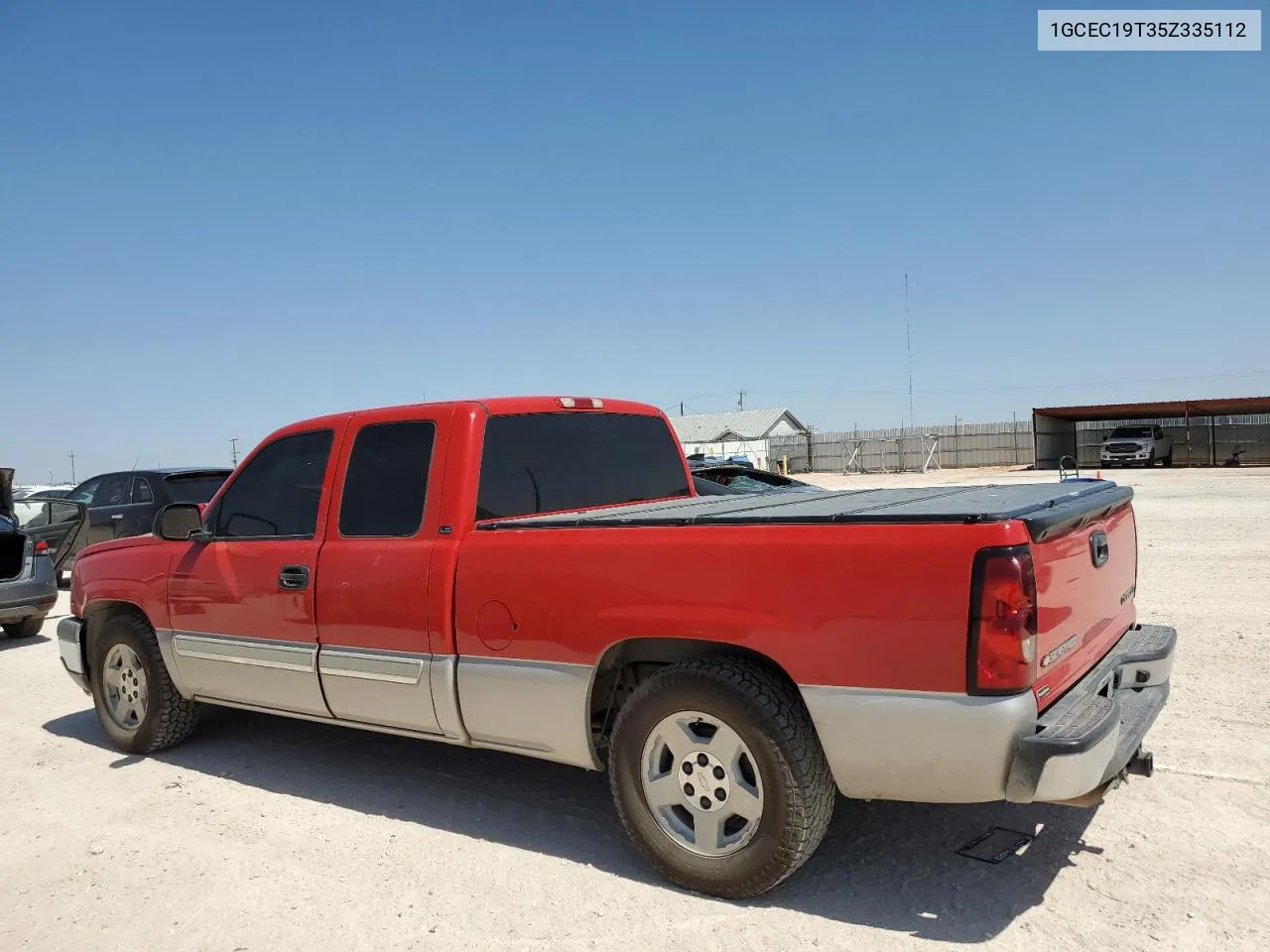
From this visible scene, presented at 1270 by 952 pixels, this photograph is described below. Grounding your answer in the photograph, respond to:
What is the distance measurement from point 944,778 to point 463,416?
2.53 meters

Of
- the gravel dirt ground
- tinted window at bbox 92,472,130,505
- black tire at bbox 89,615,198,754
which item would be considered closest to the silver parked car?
tinted window at bbox 92,472,130,505

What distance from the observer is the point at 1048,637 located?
3.15 meters

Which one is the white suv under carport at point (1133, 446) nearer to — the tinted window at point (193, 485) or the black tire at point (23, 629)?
the tinted window at point (193, 485)

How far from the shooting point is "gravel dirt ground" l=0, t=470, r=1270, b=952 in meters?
3.32

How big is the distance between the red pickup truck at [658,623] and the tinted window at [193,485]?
7.90 meters

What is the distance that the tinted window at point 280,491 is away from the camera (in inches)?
193

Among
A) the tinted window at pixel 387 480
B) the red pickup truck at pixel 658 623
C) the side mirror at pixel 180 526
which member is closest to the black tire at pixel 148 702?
the red pickup truck at pixel 658 623

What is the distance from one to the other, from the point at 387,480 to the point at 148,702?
2.31 m

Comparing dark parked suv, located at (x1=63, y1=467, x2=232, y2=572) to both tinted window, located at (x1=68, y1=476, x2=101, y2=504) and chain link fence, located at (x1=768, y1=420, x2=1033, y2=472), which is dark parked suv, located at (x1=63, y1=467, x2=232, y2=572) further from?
chain link fence, located at (x1=768, y1=420, x2=1033, y2=472)

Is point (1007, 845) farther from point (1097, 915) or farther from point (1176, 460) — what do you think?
point (1176, 460)

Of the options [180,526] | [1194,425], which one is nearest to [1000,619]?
[180,526]

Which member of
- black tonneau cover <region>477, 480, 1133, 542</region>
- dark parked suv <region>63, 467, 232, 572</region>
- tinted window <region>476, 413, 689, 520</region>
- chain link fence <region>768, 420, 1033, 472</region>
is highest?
tinted window <region>476, 413, 689, 520</region>

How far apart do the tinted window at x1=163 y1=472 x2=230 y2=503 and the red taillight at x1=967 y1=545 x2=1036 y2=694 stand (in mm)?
11931

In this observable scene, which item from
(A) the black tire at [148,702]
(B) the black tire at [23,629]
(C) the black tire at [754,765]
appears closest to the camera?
(C) the black tire at [754,765]
